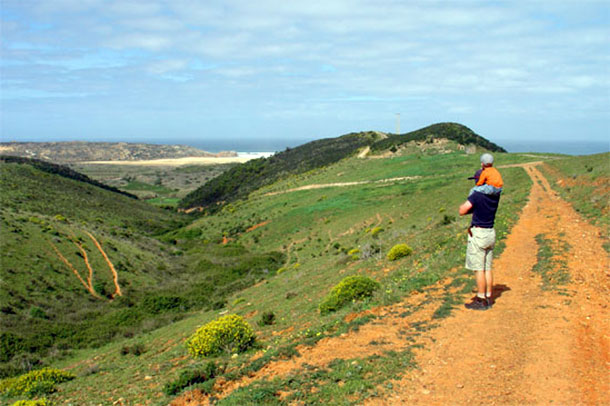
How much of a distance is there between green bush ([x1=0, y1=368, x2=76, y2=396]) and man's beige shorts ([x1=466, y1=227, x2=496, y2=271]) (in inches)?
461

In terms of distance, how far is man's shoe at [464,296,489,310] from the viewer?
28.1ft

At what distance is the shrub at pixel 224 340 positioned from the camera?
1009cm

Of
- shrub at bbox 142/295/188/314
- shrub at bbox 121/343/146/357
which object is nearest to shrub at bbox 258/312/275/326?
Answer: shrub at bbox 121/343/146/357

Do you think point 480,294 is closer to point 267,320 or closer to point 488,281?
point 488,281

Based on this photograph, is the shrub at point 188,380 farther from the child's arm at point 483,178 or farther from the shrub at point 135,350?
the shrub at point 135,350

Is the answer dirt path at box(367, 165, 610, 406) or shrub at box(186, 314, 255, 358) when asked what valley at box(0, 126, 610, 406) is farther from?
shrub at box(186, 314, 255, 358)

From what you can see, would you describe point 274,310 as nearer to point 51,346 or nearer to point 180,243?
point 51,346

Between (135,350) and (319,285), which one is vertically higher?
(319,285)

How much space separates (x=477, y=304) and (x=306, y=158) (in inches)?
3489

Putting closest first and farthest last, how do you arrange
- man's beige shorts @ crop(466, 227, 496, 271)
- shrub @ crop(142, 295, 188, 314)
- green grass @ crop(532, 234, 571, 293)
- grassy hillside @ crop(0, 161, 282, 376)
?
man's beige shorts @ crop(466, 227, 496, 271) < green grass @ crop(532, 234, 571, 293) < grassy hillside @ crop(0, 161, 282, 376) < shrub @ crop(142, 295, 188, 314)

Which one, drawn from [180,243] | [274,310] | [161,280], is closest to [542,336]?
[274,310]

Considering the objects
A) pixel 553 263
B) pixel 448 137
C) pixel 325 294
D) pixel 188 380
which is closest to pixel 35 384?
pixel 188 380

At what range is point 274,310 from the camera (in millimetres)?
15562

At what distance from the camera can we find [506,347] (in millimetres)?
6875
